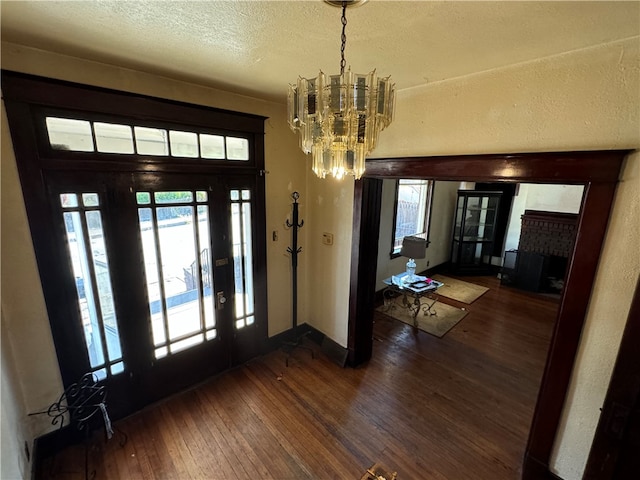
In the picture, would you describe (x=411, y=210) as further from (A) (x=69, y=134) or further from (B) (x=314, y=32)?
(A) (x=69, y=134)

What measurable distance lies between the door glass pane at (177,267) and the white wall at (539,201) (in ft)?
16.8

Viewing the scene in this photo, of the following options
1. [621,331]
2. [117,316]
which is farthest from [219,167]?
[621,331]

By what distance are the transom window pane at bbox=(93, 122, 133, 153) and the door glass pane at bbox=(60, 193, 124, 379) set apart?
37 cm

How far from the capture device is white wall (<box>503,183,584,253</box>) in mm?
5176

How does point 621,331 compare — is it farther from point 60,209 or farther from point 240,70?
point 60,209

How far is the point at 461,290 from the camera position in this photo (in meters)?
5.55

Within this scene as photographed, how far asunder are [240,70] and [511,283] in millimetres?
6141

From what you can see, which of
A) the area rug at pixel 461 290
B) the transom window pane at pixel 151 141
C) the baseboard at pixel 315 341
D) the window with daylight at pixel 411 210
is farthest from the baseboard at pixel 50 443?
the area rug at pixel 461 290

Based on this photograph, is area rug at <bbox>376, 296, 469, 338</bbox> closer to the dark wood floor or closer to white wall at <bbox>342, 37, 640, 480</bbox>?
the dark wood floor

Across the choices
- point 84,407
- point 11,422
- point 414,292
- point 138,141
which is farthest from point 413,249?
point 11,422

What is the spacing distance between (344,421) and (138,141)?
2.91 meters

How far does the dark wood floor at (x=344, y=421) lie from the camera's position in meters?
2.14

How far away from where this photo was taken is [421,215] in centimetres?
584

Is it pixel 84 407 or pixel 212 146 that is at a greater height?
pixel 212 146
